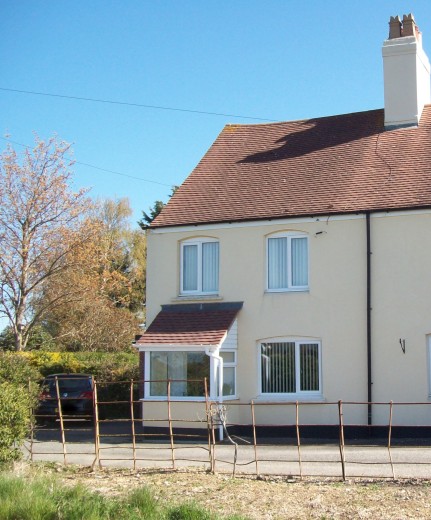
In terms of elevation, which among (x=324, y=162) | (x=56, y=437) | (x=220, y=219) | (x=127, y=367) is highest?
(x=324, y=162)

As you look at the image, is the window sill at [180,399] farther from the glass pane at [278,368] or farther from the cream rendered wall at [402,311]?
the cream rendered wall at [402,311]

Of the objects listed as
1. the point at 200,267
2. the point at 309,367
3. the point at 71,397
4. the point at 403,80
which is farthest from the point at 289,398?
the point at 403,80

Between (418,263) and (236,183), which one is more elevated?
(236,183)

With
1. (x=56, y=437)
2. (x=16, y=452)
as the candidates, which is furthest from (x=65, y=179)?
(x=16, y=452)

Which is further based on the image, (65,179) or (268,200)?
(65,179)

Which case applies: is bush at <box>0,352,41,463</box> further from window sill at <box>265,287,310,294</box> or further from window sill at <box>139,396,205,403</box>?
window sill at <box>265,287,310,294</box>

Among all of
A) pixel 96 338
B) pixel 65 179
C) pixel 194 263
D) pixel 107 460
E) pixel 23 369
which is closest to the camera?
pixel 107 460

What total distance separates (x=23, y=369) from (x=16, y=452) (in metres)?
3.82

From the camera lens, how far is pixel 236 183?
23.0m

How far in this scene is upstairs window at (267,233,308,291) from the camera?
68.8ft

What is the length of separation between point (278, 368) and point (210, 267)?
3.42 metres

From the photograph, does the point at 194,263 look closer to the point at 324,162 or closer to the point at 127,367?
the point at 324,162

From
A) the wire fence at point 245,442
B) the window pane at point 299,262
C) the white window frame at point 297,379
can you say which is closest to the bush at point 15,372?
the wire fence at point 245,442

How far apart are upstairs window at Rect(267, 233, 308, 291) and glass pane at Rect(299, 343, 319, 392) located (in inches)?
63.9
